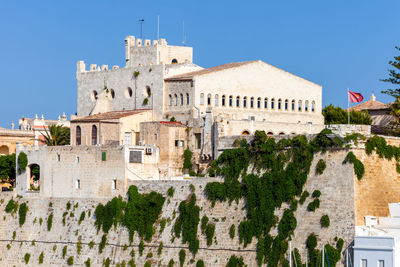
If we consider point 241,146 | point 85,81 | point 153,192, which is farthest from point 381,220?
point 85,81

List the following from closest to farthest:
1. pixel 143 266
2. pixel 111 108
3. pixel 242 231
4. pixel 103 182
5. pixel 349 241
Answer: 1. pixel 349 241
2. pixel 242 231
3. pixel 143 266
4. pixel 103 182
5. pixel 111 108

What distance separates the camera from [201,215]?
42844 mm

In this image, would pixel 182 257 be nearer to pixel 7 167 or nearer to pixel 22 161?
pixel 22 161

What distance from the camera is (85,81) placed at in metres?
57.3

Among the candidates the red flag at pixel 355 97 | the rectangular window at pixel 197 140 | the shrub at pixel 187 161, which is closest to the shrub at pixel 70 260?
the shrub at pixel 187 161

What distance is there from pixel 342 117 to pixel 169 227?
17.9 metres

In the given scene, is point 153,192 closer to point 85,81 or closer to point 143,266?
point 143,266

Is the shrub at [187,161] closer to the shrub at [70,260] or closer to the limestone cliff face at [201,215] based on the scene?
the limestone cliff face at [201,215]

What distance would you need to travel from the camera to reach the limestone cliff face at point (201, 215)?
3862cm

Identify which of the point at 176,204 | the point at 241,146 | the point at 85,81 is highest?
the point at 85,81

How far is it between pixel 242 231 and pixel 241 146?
4.24m

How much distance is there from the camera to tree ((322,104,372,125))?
5691 centimetres

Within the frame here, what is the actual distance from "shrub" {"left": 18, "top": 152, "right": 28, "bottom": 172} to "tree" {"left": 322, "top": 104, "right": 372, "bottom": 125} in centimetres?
1860

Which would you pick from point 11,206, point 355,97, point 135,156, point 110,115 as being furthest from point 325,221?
point 11,206
